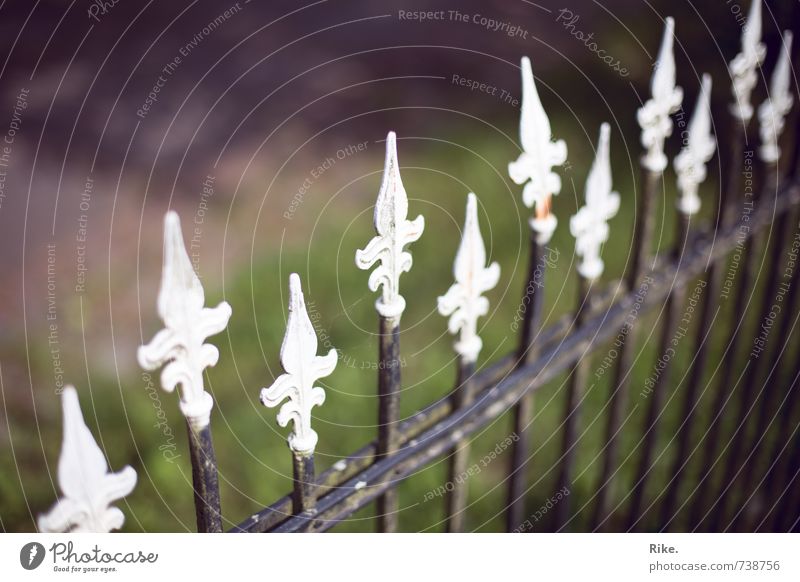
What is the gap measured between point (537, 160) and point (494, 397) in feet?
0.96

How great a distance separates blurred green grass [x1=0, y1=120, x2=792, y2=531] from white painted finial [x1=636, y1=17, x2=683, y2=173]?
0.53 m

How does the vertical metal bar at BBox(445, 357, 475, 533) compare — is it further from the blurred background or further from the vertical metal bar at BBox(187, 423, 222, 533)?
the blurred background

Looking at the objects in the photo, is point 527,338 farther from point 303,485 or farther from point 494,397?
point 303,485

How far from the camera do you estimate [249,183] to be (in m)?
2.89

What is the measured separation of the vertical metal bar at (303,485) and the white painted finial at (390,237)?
170 millimetres

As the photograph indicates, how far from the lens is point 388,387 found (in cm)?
95

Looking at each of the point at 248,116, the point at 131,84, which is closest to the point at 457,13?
the point at 248,116

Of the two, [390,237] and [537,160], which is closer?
[390,237]

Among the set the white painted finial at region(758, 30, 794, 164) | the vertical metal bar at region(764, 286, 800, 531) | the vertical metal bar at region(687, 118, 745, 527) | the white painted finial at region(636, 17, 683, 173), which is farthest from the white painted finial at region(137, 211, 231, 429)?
the vertical metal bar at region(764, 286, 800, 531)

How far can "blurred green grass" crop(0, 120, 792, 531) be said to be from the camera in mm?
1900

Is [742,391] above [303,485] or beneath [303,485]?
above

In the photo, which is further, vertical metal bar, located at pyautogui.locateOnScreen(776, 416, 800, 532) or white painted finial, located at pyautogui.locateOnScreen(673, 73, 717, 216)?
vertical metal bar, located at pyautogui.locateOnScreen(776, 416, 800, 532)

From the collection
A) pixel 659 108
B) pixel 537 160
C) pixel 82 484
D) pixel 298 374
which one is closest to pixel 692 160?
Answer: pixel 659 108

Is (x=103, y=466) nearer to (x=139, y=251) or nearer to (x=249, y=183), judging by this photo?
(x=139, y=251)
